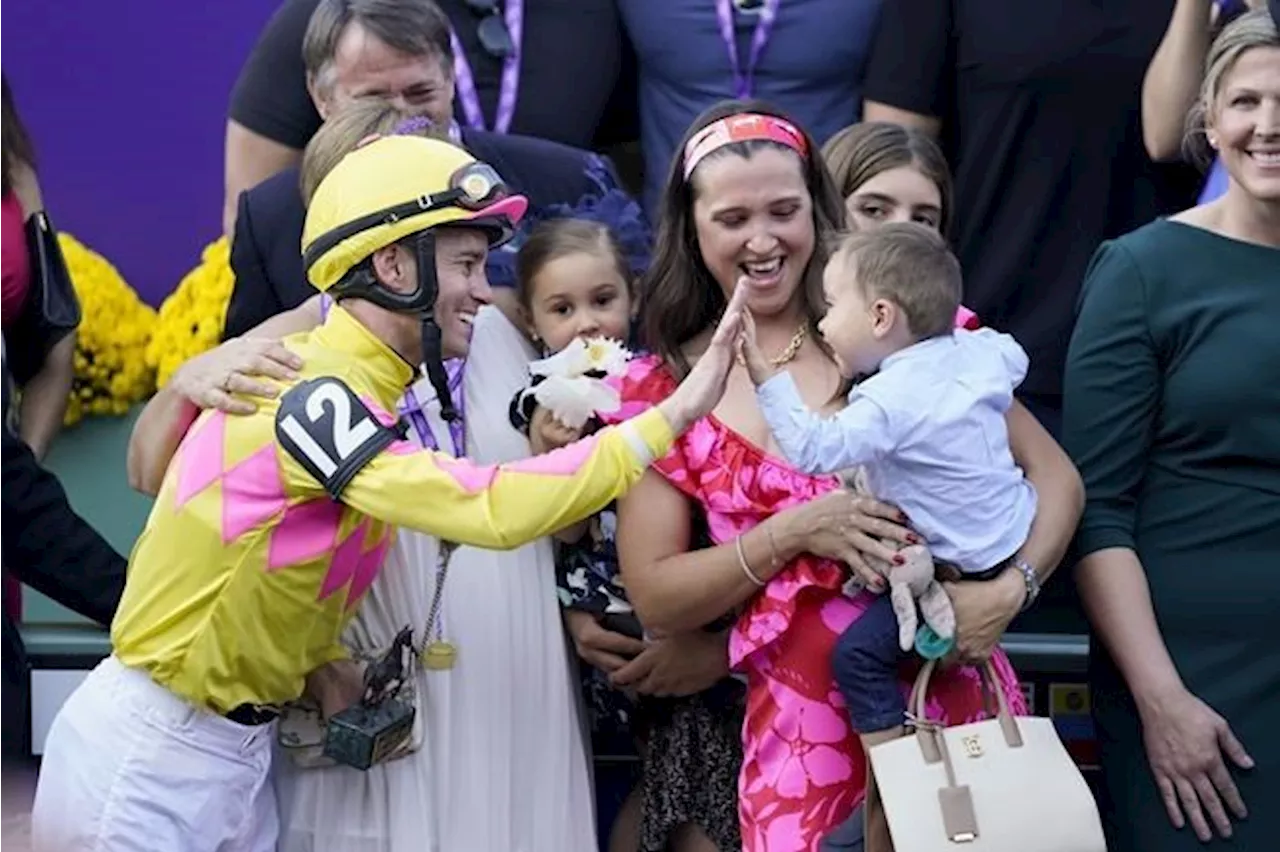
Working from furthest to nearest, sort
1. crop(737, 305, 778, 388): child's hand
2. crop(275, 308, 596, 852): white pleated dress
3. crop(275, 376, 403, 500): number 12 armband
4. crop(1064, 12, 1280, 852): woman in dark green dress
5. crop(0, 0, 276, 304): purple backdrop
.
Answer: crop(0, 0, 276, 304): purple backdrop
crop(1064, 12, 1280, 852): woman in dark green dress
crop(275, 308, 596, 852): white pleated dress
crop(737, 305, 778, 388): child's hand
crop(275, 376, 403, 500): number 12 armband

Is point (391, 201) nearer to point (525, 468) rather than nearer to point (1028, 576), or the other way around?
point (525, 468)

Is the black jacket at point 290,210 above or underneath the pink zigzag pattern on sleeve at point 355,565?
above

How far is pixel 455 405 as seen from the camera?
415 centimetres

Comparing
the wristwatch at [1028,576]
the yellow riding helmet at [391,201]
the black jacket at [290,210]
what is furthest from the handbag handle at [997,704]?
the black jacket at [290,210]

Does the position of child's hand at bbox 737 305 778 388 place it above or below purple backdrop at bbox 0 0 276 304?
below

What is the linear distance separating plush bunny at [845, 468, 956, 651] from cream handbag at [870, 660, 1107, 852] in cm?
8

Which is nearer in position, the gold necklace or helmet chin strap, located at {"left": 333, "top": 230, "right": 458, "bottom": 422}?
helmet chin strap, located at {"left": 333, "top": 230, "right": 458, "bottom": 422}

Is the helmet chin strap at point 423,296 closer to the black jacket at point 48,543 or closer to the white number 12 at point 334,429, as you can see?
the white number 12 at point 334,429

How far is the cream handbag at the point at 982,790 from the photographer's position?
371 centimetres

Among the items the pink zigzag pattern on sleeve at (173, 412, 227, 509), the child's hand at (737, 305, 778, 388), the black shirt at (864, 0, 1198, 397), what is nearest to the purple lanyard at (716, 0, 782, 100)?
the black shirt at (864, 0, 1198, 397)

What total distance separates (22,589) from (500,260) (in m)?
1.64

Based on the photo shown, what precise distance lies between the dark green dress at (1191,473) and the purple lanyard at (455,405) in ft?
3.43

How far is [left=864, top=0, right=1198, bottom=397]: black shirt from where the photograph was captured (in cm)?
494

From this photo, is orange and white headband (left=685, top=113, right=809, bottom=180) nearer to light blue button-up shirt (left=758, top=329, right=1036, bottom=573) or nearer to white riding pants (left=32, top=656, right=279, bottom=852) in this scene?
light blue button-up shirt (left=758, top=329, right=1036, bottom=573)
